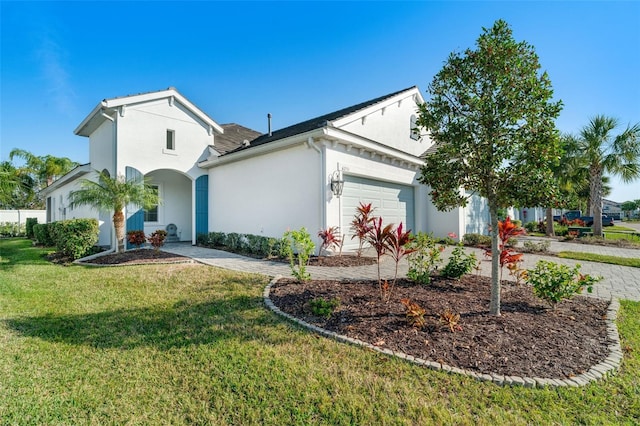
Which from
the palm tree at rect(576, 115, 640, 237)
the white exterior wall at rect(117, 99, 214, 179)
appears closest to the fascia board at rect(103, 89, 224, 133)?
the white exterior wall at rect(117, 99, 214, 179)

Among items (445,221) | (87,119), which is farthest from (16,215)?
(445,221)

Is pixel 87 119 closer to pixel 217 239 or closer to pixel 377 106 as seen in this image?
pixel 217 239

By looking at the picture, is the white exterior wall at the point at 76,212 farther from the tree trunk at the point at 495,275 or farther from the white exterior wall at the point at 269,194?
the tree trunk at the point at 495,275

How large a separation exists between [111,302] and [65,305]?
2.51 ft

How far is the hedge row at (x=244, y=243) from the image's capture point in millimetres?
9227

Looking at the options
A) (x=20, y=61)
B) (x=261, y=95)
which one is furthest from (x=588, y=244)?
(x=20, y=61)

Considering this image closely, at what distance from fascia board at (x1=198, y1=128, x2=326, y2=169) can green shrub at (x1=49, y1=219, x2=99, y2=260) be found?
4.90 meters

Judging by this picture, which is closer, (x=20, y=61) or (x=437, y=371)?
(x=437, y=371)

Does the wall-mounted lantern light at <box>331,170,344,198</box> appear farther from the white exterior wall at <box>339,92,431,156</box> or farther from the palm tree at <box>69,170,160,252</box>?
the palm tree at <box>69,170,160,252</box>

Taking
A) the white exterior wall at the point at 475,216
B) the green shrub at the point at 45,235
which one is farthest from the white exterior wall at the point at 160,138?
the white exterior wall at the point at 475,216

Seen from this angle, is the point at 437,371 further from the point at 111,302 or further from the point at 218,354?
the point at 111,302

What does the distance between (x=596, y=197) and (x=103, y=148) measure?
24395mm

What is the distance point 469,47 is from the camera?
13.5 ft

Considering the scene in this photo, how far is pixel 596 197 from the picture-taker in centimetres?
1539
